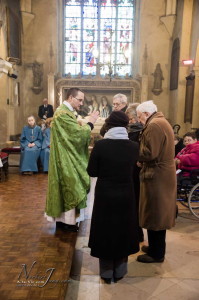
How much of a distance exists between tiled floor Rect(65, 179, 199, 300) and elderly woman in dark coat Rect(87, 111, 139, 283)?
0.27m

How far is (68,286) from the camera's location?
271 cm

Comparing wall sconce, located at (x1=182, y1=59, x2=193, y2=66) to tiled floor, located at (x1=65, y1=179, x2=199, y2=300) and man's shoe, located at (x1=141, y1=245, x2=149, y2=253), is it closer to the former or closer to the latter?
tiled floor, located at (x1=65, y1=179, x2=199, y2=300)

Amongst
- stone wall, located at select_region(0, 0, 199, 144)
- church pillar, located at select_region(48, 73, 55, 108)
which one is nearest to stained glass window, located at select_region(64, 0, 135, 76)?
stone wall, located at select_region(0, 0, 199, 144)

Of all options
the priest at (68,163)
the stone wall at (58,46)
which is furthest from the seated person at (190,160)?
the stone wall at (58,46)

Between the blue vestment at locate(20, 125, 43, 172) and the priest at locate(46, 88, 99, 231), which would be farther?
Answer: the blue vestment at locate(20, 125, 43, 172)

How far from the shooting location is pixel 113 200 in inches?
98.7

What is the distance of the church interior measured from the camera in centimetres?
355

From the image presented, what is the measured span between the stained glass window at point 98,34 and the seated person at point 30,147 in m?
7.74

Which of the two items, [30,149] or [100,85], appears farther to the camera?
[100,85]

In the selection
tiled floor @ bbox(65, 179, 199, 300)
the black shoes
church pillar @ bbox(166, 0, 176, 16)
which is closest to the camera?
tiled floor @ bbox(65, 179, 199, 300)

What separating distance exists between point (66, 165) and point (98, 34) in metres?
13.0

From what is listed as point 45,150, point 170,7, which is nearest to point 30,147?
point 45,150

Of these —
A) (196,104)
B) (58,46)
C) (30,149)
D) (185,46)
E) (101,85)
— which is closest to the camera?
(30,149)

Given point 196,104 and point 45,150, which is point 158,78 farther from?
point 45,150
